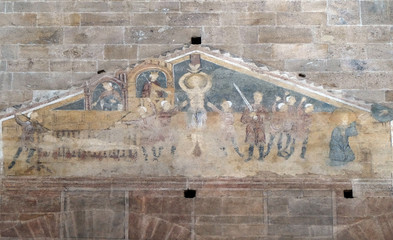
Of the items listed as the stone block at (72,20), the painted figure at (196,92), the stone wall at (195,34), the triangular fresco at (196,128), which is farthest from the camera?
the stone block at (72,20)

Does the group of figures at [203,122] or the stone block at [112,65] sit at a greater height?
the stone block at [112,65]

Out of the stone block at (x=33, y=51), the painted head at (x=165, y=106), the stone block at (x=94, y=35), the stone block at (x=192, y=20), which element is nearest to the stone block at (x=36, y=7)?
the stone block at (x=94, y=35)

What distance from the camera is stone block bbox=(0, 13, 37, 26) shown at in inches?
408

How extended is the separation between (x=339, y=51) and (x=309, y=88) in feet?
2.90

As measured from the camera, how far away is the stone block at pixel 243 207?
31.7ft

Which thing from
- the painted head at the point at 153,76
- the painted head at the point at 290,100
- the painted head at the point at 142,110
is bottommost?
the painted head at the point at 142,110

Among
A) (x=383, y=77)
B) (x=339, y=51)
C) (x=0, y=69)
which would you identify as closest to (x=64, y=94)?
(x=0, y=69)

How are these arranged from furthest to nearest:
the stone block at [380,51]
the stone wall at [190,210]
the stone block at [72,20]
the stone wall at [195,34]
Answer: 1. the stone block at [72,20]
2. the stone block at [380,51]
3. the stone wall at [195,34]
4. the stone wall at [190,210]

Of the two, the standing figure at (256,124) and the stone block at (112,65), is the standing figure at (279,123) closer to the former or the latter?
the standing figure at (256,124)

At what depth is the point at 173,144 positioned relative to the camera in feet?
32.4

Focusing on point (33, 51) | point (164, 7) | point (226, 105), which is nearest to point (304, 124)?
point (226, 105)

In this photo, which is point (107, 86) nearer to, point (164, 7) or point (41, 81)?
point (41, 81)

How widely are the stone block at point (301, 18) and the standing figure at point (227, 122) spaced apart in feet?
5.86

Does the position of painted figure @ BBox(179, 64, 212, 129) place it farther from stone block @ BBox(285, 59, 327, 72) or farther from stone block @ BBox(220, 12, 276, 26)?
stone block @ BBox(285, 59, 327, 72)
